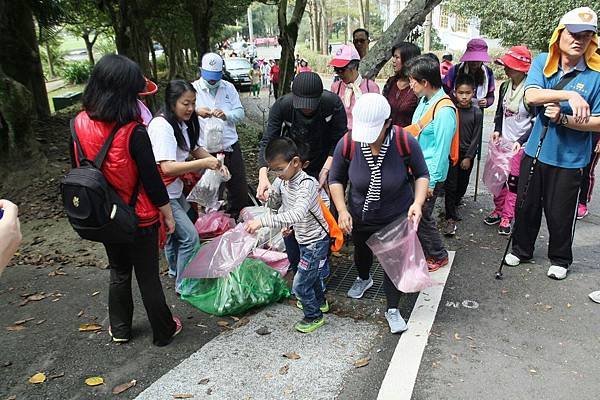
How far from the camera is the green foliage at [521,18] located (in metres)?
18.3

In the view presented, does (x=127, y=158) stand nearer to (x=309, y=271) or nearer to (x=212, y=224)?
(x=309, y=271)

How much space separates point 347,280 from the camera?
13.9ft

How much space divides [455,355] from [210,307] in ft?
5.90

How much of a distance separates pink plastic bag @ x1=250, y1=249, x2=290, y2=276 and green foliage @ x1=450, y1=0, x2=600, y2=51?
17471 mm

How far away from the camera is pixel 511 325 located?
344 cm

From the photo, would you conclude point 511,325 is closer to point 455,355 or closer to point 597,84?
point 455,355

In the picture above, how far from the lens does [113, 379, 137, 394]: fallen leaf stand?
2863 mm

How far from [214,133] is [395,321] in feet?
8.14

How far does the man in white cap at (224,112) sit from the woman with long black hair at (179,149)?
608mm

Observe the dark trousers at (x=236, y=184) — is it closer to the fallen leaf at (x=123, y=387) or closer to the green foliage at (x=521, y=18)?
the fallen leaf at (x=123, y=387)

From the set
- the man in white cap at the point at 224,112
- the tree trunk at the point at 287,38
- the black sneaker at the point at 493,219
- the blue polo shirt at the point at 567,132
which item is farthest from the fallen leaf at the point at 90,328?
the tree trunk at the point at 287,38

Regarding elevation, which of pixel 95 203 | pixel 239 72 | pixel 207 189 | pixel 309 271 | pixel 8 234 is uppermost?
pixel 8 234

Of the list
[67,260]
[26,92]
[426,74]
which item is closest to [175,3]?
[26,92]

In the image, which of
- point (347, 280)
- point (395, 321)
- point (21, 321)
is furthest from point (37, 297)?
point (395, 321)
